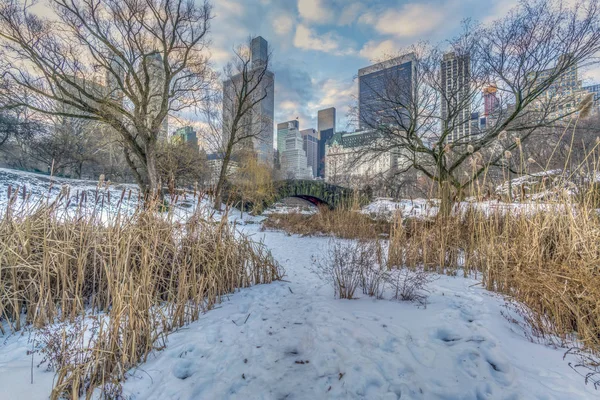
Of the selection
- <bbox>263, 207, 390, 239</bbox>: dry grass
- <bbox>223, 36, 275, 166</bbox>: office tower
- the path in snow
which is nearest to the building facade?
<bbox>263, 207, 390, 239</bbox>: dry grass

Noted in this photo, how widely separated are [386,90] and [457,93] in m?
2.71

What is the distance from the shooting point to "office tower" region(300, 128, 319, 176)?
332ft

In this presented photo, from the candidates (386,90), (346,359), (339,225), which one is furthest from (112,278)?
(386,90)

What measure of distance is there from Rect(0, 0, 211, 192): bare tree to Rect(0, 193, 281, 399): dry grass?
636 cm

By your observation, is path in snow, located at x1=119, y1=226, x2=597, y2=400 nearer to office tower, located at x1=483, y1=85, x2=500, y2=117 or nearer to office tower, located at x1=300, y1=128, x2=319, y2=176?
office tower, located at x1=483, y1=85, x2=500, y2=117

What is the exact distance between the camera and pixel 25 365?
152 cm

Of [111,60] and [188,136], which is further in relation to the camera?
[188,136]

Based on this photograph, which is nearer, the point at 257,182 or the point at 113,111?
the point at 113,111

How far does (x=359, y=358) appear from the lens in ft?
5.38

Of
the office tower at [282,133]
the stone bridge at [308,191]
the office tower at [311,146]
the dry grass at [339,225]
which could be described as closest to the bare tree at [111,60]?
the dry grass at [339,225]

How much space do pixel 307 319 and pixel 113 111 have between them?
12.4 metres

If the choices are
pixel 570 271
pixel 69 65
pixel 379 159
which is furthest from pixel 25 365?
pixel 69 65

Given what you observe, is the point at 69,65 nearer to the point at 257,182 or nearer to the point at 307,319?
the point at 257,182

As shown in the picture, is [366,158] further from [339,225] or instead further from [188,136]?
[188,136]
